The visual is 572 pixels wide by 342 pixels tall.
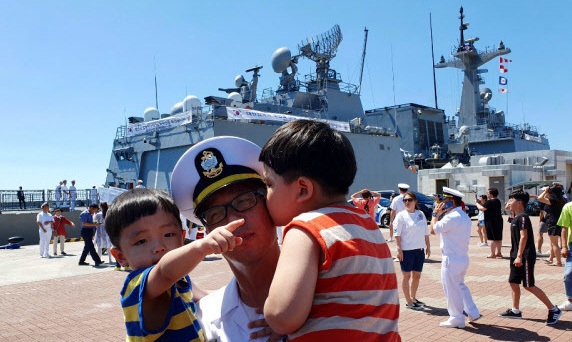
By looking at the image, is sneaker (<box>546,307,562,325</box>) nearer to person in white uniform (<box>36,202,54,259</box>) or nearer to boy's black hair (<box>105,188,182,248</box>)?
boy's black hair (<box>105,188,182,248</box>)

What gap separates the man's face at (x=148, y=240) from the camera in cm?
167

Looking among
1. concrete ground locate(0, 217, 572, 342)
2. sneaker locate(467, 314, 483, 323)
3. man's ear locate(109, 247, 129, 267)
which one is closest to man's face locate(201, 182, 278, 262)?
man's ear locate(109, 247, 129, 267)

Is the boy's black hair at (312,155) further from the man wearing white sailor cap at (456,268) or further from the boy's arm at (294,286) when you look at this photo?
the man wearing white sailor cap at (456,268)

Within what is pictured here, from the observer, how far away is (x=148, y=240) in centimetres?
171

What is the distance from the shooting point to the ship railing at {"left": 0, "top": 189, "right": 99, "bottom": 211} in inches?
982

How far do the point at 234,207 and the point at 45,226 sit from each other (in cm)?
1633

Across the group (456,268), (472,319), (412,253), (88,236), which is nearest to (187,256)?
(456,268)

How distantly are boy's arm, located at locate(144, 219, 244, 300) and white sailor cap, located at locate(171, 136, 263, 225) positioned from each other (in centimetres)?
28

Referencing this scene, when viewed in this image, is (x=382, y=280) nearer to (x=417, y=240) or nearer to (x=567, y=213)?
(x=417, y=240)

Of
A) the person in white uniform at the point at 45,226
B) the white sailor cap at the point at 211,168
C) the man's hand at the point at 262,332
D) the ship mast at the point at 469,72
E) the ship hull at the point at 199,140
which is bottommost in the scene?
the person in white uniform at the point at 45,226

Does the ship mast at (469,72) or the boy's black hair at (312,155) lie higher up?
the ship mast at (469,72)

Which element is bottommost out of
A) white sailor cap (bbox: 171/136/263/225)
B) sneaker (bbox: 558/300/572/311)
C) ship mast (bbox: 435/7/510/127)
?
sneaker (bbox: 558/300/572/311)

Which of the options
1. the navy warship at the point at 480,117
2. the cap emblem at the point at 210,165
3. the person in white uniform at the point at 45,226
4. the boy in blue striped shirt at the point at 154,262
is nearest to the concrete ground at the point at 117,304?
the person in white uniform at the point at 45,226

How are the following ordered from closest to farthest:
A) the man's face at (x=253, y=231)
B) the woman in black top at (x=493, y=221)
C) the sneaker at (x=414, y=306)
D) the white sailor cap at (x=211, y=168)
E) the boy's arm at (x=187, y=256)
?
the boy's arm at (x=187, y=256), the man's face at (x=253, y=231), the white sailor cap at (x=211, y=168), the sneaker at (x=414, y=306), the woman in black top at (x=493, y=221)
